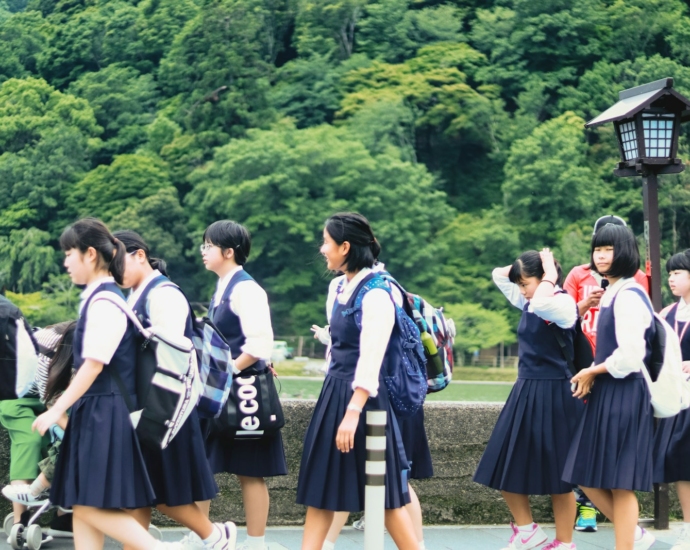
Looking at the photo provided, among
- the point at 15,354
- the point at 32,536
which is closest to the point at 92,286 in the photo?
the point at 15,354

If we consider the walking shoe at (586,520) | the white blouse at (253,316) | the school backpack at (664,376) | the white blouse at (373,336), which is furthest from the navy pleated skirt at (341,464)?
the walking shoe at (586,520)

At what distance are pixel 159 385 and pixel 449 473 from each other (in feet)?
8.46

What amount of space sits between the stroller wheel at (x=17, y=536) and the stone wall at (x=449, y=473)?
1.39 meters

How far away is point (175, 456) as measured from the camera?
405 cm

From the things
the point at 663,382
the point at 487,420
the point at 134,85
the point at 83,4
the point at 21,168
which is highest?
the point at 83,4

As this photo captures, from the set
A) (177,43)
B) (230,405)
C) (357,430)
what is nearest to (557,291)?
(357,430)

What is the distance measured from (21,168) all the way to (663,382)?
187 ft

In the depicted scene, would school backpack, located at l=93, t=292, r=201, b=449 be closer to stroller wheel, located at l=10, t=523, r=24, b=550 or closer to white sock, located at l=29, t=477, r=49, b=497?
white sock, located at l=29, t=477, r=49, b=497

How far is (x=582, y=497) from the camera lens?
5816mm

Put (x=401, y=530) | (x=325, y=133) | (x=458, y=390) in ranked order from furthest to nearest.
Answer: (x=325, y=133)
(x=458, y=390)
(x=401, y=530)

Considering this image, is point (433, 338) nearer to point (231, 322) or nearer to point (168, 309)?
point (231, 322)

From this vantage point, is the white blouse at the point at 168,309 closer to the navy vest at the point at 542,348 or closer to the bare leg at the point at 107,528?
the bare leg at the point at 107,528

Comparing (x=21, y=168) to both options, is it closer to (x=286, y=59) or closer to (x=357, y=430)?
(x=286, y=59)

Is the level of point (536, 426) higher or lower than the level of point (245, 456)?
higher
